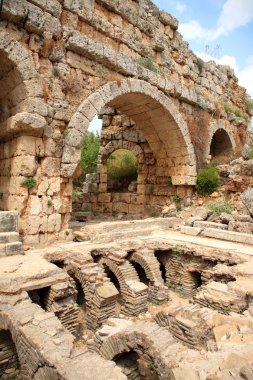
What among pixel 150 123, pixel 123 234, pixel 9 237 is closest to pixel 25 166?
pixel 9 237

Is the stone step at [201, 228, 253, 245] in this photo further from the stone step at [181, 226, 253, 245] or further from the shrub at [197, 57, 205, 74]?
the shrub at [197, 57, 205, 74]

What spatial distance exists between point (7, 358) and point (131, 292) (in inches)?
88.9

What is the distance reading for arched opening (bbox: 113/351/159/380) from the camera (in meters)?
3.12

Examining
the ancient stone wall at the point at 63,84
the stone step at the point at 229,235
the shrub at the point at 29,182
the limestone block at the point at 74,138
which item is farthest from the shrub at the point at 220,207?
the shrub at the point at 29,182

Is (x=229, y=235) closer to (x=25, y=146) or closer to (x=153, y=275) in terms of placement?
(x=153, y=275)

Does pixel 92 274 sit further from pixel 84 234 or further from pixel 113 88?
pixel 113 88

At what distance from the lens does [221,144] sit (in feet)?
44.1

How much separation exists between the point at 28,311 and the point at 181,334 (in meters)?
1.90

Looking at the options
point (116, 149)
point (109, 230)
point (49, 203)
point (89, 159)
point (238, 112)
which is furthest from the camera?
point (89, 159)

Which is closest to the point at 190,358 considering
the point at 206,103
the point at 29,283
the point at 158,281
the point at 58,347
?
the point at 58,347

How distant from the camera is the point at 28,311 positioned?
12.0 feet

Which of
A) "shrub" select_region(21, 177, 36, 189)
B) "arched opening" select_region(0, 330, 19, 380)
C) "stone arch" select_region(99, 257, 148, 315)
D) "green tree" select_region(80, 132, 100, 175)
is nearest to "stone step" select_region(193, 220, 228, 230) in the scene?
"stone arch" select_region(99, 257, 148, 315)

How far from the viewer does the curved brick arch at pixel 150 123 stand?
6.76 metres

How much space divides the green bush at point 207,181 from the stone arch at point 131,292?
17.2ft
